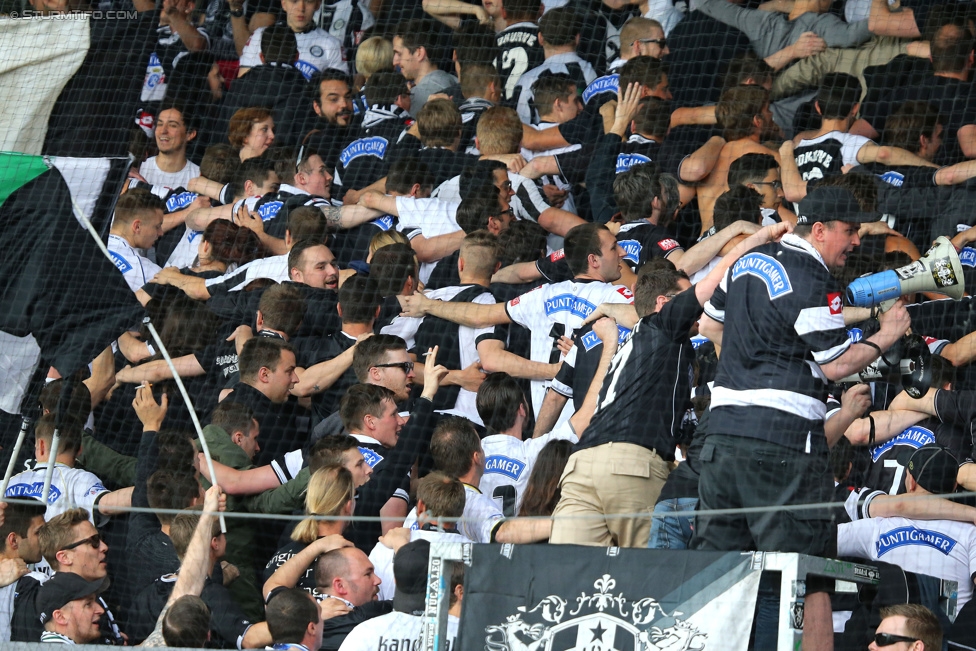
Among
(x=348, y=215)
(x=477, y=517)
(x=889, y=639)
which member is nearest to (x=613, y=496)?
(x=477, y=517)

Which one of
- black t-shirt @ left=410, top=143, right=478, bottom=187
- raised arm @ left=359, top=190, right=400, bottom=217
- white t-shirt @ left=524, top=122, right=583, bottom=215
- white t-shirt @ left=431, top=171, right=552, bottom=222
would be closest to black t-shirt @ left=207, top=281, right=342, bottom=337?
raised arm @ left=359, top=190, right=400, bottom=217

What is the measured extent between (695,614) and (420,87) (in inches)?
216

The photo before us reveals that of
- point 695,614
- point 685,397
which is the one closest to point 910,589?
point 685,397

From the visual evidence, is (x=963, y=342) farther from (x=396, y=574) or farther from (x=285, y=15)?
(x=285, y=15)

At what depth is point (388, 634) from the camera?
5.11 meters

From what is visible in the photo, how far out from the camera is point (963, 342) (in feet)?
20.9

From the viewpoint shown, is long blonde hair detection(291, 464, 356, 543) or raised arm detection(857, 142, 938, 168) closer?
long blonde hair detection(291, 464, 356, 543)

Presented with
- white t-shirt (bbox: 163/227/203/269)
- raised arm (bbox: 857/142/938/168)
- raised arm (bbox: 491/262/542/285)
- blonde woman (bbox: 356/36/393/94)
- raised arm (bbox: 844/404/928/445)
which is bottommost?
raised arm (bbox: 844/404/928/445)

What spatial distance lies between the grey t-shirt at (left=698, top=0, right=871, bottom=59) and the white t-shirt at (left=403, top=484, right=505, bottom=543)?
404cm

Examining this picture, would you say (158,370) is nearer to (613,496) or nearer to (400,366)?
→ (400,366)

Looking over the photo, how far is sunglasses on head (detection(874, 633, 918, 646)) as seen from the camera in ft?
16.1

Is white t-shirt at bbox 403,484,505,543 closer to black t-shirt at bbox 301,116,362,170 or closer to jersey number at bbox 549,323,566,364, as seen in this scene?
jersey number at bbox 549,323,566,364

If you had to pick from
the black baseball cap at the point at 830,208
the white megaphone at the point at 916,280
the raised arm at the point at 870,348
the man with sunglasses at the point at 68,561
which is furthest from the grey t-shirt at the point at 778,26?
the man with sunglasses at the point at 68,561

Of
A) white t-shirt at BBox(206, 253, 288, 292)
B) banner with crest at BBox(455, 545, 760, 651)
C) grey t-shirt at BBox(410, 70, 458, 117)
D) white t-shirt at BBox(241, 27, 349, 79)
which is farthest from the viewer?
white t-shirt at BBox(241, 27, 349, 79)
